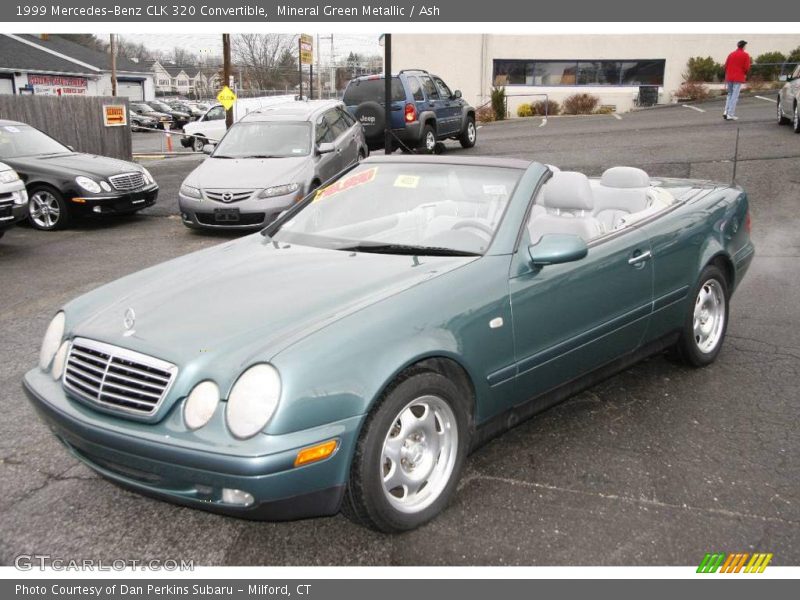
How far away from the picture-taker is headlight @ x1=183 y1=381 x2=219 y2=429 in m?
2.69

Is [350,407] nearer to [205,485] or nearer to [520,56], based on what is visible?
[205,485]

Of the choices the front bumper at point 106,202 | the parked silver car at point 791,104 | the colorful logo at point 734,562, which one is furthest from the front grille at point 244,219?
the parked silver car at point 791,104

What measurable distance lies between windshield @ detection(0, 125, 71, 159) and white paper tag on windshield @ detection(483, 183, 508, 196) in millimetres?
9557

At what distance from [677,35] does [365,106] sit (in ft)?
88.4

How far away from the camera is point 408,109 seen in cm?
1606

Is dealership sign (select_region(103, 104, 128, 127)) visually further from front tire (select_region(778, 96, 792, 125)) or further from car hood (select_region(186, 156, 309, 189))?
front tire (select_region(778, 96, 792, 125))

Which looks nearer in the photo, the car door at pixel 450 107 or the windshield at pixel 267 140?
the windshield at pixel 267 140

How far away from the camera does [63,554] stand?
2.97 m

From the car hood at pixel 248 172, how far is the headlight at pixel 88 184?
1.44m

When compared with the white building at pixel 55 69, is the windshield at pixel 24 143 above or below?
below

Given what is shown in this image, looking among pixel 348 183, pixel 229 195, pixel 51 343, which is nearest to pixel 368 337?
pixel 51 343

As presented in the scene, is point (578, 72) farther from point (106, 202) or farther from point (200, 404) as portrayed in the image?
point (200, 404)

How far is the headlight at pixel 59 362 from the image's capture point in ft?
10.6

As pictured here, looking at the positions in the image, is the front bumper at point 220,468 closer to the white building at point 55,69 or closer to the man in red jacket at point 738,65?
the man in red jacket at point 738,65
